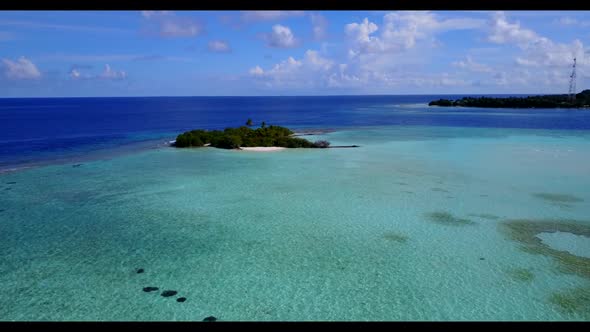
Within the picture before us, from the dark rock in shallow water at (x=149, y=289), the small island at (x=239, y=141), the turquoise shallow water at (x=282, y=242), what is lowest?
the dark rock in shallow water at (x=149, y=289)

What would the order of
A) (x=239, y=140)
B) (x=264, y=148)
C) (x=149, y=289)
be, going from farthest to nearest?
(x=239, y=140), (x=264, y=148), (x=149, y=289)

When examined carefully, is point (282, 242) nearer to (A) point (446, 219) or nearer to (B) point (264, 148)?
(A) point (446, 219)

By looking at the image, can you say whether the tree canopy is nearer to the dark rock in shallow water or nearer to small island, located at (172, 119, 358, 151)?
small island, located at (172, 119, 358, 151)

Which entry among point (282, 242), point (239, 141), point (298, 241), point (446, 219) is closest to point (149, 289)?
point (282, 242)

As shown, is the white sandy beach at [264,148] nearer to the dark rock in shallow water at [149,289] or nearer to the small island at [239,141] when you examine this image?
the small island at [239,141]

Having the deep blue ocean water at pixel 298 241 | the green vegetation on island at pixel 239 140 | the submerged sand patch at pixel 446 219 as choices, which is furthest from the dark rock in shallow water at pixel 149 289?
the green vegetation on island at pixel 239 140

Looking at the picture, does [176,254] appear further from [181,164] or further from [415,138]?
[415,138]

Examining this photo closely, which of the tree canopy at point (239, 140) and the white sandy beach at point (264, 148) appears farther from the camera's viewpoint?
the tree canopy at point (239, 140)

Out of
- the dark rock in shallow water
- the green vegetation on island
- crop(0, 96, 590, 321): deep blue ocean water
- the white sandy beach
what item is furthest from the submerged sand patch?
the green vegetation on island

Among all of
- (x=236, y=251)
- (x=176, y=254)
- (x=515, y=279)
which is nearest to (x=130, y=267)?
(x=176, y=254)
